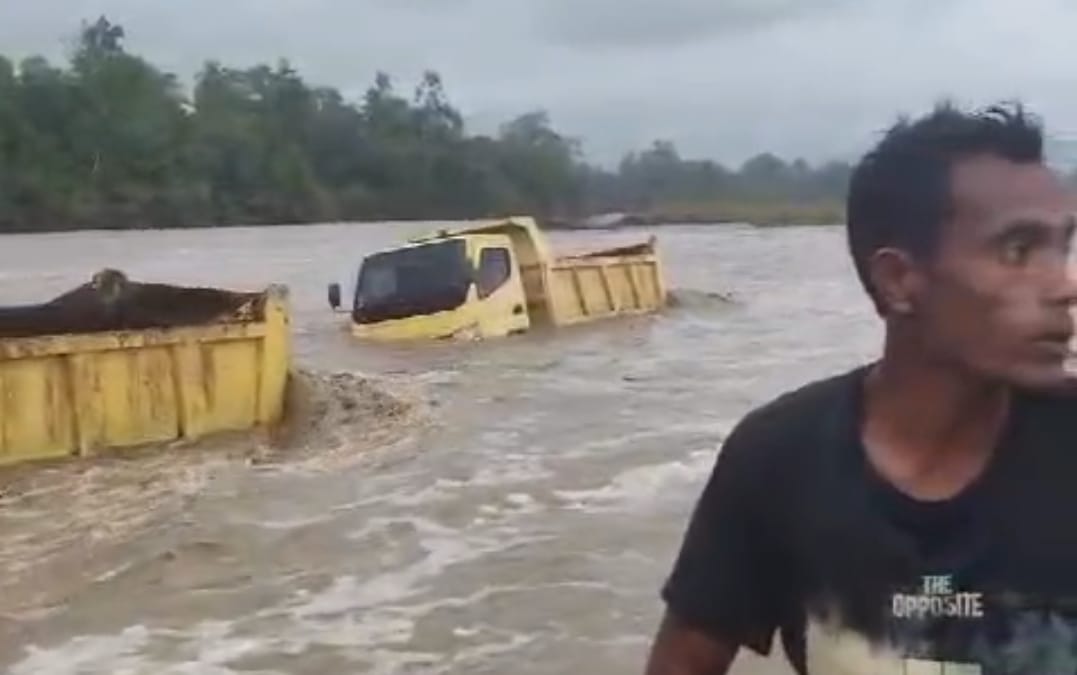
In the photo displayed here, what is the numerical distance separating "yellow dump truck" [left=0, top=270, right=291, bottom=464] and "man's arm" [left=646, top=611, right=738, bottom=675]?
31.6ft

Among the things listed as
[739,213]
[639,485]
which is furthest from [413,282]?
[739,213]

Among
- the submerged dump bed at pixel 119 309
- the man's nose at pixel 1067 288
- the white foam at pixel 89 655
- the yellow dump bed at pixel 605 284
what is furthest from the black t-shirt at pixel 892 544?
the yellow dump bed at pixel 605 284

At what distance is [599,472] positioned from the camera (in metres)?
12.1

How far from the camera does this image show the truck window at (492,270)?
2036cm

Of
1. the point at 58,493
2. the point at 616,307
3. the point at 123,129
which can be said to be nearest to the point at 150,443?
the point at 58,493

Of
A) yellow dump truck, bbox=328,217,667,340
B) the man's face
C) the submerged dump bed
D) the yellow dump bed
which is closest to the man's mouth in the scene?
the man's face

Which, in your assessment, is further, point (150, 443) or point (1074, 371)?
point (150, 443)

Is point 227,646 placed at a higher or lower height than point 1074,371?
lower

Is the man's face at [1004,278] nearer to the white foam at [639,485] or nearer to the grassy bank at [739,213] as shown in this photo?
the white foam at [639,485]

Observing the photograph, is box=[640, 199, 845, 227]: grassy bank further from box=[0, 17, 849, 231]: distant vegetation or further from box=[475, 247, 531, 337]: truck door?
box=[475, 247, 531, 337]: truck door

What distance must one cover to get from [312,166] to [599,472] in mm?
89257

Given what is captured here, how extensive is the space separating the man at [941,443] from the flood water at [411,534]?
0.53 metres

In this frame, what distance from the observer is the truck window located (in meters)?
20.4

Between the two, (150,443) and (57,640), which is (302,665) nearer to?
(57,640)
